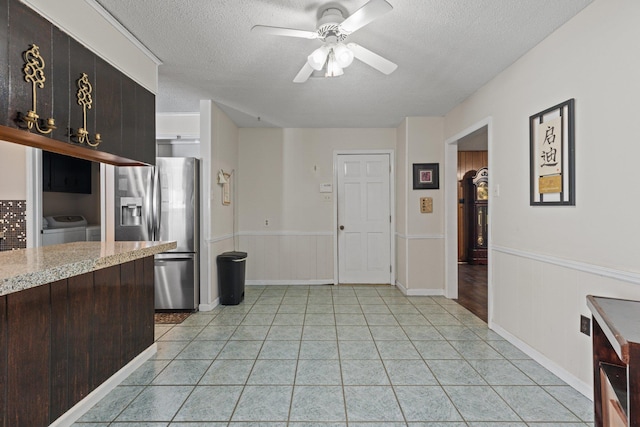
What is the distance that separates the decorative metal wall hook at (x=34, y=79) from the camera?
156 cm

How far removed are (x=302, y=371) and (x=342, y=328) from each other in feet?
3.14

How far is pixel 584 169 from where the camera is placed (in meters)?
2.10

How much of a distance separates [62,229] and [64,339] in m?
2.40

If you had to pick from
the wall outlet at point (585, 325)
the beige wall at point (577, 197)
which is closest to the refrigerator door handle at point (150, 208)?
the beige wall at point (577, 197)

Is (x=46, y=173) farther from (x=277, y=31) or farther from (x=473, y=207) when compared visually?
(x=473, y=207)

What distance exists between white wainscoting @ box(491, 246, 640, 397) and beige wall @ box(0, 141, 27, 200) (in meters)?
4.24

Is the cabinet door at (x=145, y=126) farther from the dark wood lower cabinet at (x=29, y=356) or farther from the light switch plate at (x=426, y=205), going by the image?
the light switch plate at (x=426, y=205)

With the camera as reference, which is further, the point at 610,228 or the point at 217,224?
the point at 217,224

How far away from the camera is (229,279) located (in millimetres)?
4074

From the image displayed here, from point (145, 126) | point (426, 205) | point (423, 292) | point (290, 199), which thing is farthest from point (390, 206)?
point (145, 126)

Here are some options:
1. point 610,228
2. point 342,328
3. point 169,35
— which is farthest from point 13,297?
point 610,228

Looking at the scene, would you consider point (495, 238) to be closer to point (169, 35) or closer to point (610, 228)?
point (610, 228)

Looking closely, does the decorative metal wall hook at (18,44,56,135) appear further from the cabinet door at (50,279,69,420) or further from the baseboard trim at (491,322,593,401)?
the baseboard trim at (491,322,593,401)

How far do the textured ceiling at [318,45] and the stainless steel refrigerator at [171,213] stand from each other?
909 mm
